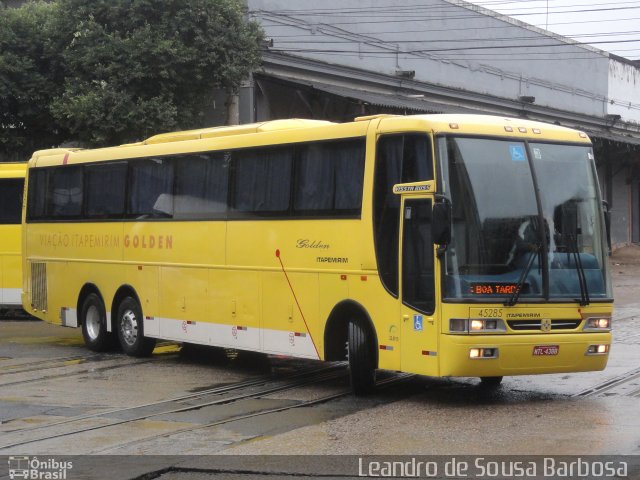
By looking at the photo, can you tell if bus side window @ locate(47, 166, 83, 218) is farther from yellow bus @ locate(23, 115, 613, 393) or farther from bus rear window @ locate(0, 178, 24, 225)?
bus rear window @ locate(0, 178, 24, 225)

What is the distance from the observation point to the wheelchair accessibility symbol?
11.8m

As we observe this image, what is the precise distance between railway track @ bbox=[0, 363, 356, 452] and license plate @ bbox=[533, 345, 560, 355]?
255cm

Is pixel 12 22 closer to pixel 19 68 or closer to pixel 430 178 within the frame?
pixel 19 68

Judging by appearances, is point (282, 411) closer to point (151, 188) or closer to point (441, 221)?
point (441, 221)

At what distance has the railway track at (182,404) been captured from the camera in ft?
34.7

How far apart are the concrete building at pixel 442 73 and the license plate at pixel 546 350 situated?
672 inches

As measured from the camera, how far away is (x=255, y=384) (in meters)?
14.0

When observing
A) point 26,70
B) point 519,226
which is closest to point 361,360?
point 519,226

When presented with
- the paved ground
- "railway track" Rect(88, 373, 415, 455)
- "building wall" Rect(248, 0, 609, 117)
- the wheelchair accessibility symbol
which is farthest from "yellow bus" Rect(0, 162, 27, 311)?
the wheelchair accessibility symbol

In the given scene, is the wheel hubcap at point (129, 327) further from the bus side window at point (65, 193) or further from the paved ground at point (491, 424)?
the paved ground at point (491, 424)

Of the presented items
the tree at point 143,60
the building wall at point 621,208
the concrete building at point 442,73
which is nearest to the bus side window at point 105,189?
the tree at point 143,60

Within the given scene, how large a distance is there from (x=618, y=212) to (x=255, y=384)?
41.6 m

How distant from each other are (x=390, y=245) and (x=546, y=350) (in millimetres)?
2085

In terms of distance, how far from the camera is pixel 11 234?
24.4 meters
